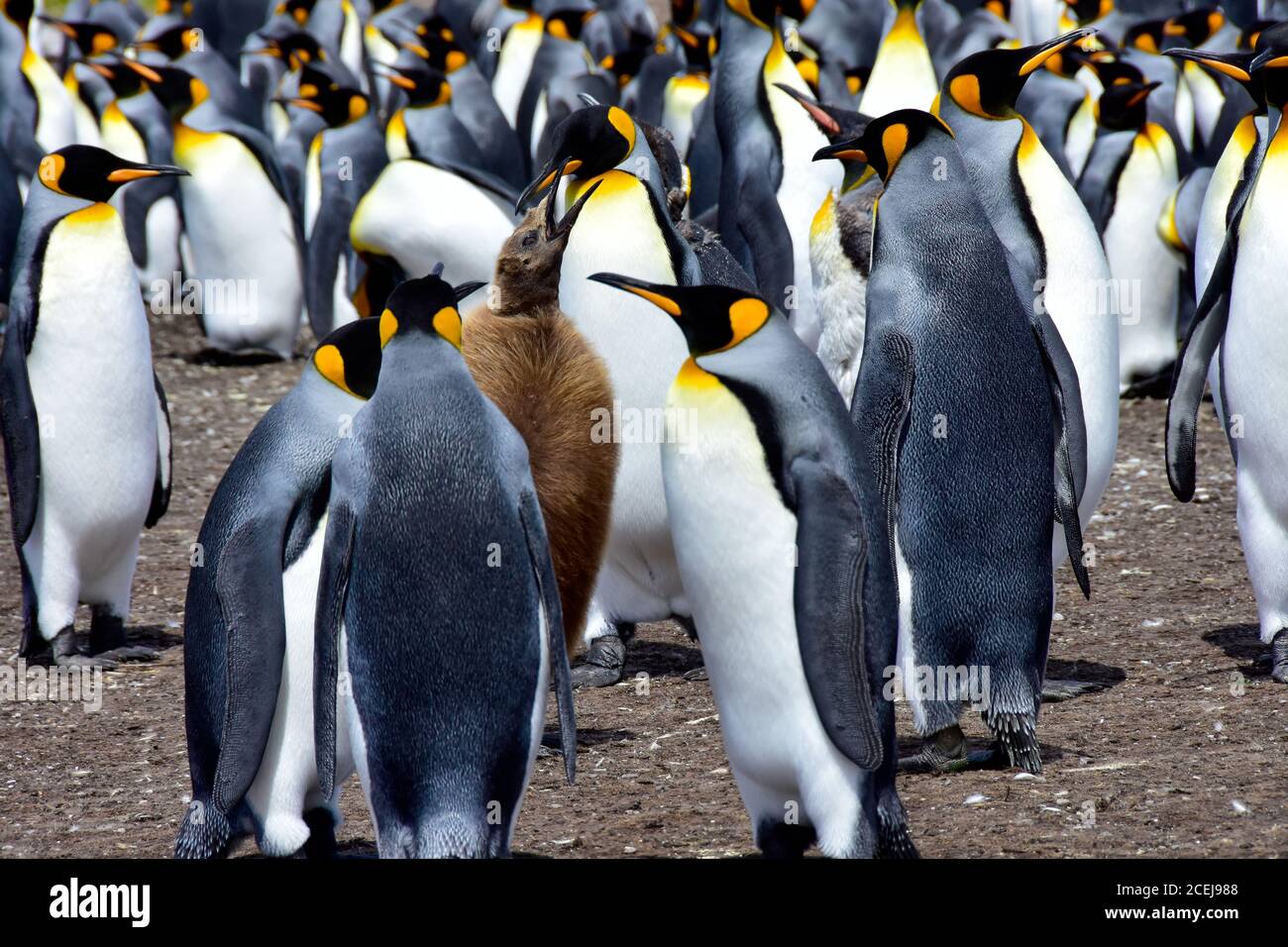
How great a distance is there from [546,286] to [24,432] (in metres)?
1.77

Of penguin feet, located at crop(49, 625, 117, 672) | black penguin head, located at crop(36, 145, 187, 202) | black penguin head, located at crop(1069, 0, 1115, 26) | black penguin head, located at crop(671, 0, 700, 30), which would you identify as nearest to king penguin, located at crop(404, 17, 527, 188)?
black penguin head, located at crop(671, 0, 700, 30)

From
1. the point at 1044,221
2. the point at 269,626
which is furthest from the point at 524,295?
the point at 1044,221

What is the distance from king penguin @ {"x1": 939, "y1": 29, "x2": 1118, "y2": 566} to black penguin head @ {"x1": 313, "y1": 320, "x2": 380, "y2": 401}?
158cm

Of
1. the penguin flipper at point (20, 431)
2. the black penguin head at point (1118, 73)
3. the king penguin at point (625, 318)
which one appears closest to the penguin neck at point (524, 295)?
the king penguin at point (625, 318)

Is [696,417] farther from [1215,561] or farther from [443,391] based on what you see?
[1215,561]

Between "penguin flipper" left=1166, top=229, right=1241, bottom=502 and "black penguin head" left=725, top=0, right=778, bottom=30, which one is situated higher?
"black penguin head" left=725, top=0, right=778, bottom=30

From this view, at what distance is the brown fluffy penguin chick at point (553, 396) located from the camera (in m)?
3.49

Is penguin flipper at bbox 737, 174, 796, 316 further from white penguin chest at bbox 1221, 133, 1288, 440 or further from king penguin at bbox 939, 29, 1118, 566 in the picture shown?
white penguin chest at bbox 1221, 133, 1288, 440

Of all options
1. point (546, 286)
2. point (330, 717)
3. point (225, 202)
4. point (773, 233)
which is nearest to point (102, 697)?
point (546, 286)

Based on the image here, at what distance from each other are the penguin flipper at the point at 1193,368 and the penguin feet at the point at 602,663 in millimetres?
1426

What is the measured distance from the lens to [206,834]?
289 cm

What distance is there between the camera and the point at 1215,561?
5105mm

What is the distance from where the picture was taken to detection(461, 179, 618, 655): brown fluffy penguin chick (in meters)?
3.49

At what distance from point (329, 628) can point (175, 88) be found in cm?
649
